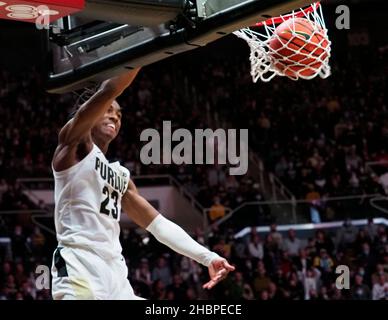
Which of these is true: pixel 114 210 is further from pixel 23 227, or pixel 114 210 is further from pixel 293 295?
pixel 23 227

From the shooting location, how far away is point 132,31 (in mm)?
3809

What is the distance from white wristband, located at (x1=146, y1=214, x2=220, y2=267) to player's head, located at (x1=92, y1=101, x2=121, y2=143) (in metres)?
0.57

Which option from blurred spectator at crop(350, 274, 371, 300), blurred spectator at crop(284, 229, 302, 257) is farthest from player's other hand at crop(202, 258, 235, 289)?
blurred spectator at crop(284, 229, 302, 257)

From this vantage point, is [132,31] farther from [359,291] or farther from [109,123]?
[359,291]

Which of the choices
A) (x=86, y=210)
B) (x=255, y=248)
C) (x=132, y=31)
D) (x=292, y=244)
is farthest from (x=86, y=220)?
(x=292, y=244)

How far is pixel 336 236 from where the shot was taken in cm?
1170

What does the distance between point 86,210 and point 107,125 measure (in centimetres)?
46

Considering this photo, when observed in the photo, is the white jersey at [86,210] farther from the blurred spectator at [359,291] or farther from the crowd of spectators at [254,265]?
the blurred spectator at [359,291]

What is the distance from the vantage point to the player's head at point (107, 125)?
13.8ft

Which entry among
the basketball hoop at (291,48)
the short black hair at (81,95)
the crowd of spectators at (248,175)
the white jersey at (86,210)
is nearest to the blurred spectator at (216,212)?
the crowd of spectators at (248,175)

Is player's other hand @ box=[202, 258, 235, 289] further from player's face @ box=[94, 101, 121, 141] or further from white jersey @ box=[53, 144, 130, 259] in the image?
player's face @ box=[94, 101, 121, 141]

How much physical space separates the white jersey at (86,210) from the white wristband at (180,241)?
16.8 inches

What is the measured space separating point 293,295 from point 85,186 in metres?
7.11
